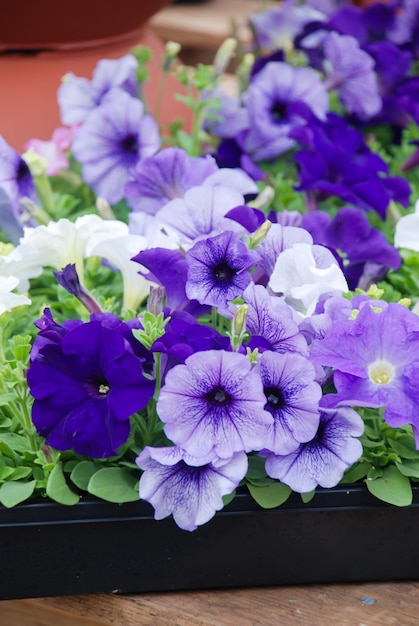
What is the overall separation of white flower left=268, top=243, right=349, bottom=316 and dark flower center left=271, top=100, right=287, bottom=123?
1.76 ft

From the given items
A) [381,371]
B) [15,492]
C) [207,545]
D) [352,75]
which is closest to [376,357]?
[381,371]

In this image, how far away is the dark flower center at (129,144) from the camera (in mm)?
1190

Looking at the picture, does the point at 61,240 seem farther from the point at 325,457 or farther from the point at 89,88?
the point at 89,88

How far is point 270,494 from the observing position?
75 centimetres

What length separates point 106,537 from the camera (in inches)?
29.7

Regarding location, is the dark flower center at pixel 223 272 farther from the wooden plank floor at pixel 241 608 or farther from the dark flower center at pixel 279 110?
the dark flower center at pixel 279 110

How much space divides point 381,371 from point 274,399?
0.32ft

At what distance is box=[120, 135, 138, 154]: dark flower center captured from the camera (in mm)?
1190

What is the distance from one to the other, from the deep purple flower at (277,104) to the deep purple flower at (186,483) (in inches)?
26.8

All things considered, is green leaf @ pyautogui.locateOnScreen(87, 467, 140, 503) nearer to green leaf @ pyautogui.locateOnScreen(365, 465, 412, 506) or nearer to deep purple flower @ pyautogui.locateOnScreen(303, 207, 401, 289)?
green leaf @ pyautogui.locateOnScreen(365, 465, 412, 506)

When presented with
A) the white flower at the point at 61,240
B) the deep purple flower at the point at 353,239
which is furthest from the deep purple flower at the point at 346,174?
the white flower at the point at 61,240

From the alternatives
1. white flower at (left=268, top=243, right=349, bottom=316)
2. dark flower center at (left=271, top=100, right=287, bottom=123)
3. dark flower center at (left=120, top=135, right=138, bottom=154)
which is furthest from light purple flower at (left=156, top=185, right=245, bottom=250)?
dark flower center at (left=271, top=100, right=287, bottom=123)

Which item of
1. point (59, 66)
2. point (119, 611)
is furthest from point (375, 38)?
point (119, 611)

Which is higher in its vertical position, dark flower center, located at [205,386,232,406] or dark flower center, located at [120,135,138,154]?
dark flower center, located at [205,386,232,406]
